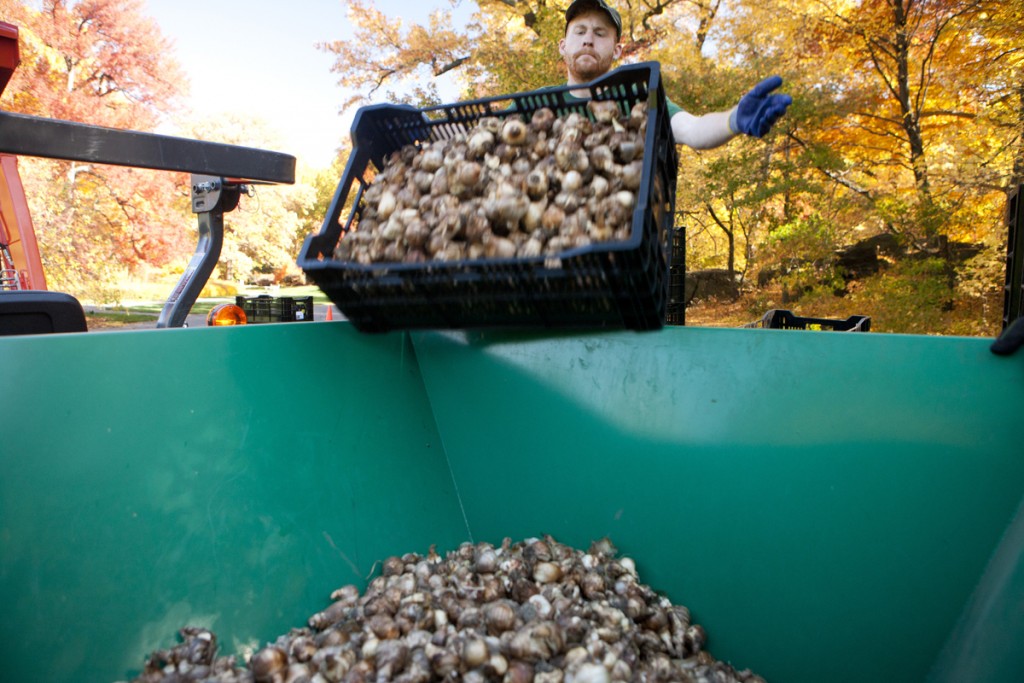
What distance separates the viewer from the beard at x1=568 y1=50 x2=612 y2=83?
2.57 m

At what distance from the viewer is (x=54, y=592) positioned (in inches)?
52.8

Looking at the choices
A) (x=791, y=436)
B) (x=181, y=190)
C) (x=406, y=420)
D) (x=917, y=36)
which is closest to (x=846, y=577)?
(x=791, y=436)

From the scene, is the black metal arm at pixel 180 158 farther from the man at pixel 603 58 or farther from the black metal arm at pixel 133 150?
the man at pixel 603 58

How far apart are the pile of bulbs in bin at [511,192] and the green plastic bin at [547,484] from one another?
12.8 inches

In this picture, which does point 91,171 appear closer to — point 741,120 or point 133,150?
point 133,150

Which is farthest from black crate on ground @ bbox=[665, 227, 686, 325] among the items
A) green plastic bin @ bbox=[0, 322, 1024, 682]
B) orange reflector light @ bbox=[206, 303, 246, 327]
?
orange reflector light @ bbox=[206, 303, 246, 327]

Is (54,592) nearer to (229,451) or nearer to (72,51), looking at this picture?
(229,451)

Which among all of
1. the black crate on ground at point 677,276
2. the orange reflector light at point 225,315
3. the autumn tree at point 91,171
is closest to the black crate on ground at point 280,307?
the orange reflector light at point 225,315

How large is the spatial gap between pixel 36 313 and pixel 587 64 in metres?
2.07

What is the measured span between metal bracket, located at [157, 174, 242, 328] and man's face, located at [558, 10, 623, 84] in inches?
59.2

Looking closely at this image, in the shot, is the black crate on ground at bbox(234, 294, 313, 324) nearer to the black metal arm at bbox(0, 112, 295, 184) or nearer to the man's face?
the black metal arm at bbox(0, 112, 295, 184)

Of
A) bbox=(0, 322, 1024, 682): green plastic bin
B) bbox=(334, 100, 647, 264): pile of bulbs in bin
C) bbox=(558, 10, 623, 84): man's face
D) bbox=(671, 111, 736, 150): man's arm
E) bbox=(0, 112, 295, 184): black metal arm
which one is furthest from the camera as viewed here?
bbox=(558, 10, 623, 84): man's face

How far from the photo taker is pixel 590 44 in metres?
2.56

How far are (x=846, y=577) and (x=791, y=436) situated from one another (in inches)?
12.8
